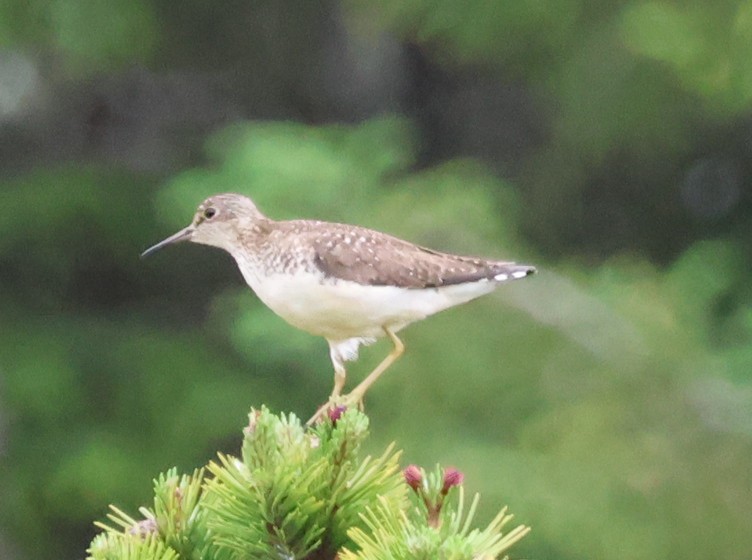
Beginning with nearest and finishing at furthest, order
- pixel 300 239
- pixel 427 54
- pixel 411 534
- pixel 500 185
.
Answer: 1. pixel 411 534
2. pixel 300 239
3. pixel 500 185
4. pixel 427 54

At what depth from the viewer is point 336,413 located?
3.21 metres

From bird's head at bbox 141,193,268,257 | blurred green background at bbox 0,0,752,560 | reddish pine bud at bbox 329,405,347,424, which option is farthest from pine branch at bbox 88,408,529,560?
blurred green background at bbox 0,0,752,560

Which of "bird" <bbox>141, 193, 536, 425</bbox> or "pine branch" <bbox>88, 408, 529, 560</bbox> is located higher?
"bird" <bbox>141, 193, 536, 425</bbox>

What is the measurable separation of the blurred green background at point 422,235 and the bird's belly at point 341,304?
3055mm

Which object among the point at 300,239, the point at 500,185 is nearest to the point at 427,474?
the point at 300,239

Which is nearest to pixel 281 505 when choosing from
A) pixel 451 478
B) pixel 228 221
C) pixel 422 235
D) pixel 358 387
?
pixel 451 478

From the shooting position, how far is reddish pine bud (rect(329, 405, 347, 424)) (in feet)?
10.4

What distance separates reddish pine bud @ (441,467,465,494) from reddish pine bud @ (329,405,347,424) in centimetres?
41

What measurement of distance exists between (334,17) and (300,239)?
831cm

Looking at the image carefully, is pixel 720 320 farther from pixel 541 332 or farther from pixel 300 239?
pixel 300 239

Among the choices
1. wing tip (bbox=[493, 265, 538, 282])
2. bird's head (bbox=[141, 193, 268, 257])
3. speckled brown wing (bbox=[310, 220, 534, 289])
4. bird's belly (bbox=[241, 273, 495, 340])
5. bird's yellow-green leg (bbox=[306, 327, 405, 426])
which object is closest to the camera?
bird's yellow-green leg (bbox=[306, 327, 405, 426])

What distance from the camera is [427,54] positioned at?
1220cm

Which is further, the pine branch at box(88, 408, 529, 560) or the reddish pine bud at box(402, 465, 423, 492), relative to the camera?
the pine branch at box(88, 408, 529, 560)

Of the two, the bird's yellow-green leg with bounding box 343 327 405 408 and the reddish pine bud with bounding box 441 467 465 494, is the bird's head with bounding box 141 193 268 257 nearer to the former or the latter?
the bird's yellow-green leg with bounding box 343 327 405 408
